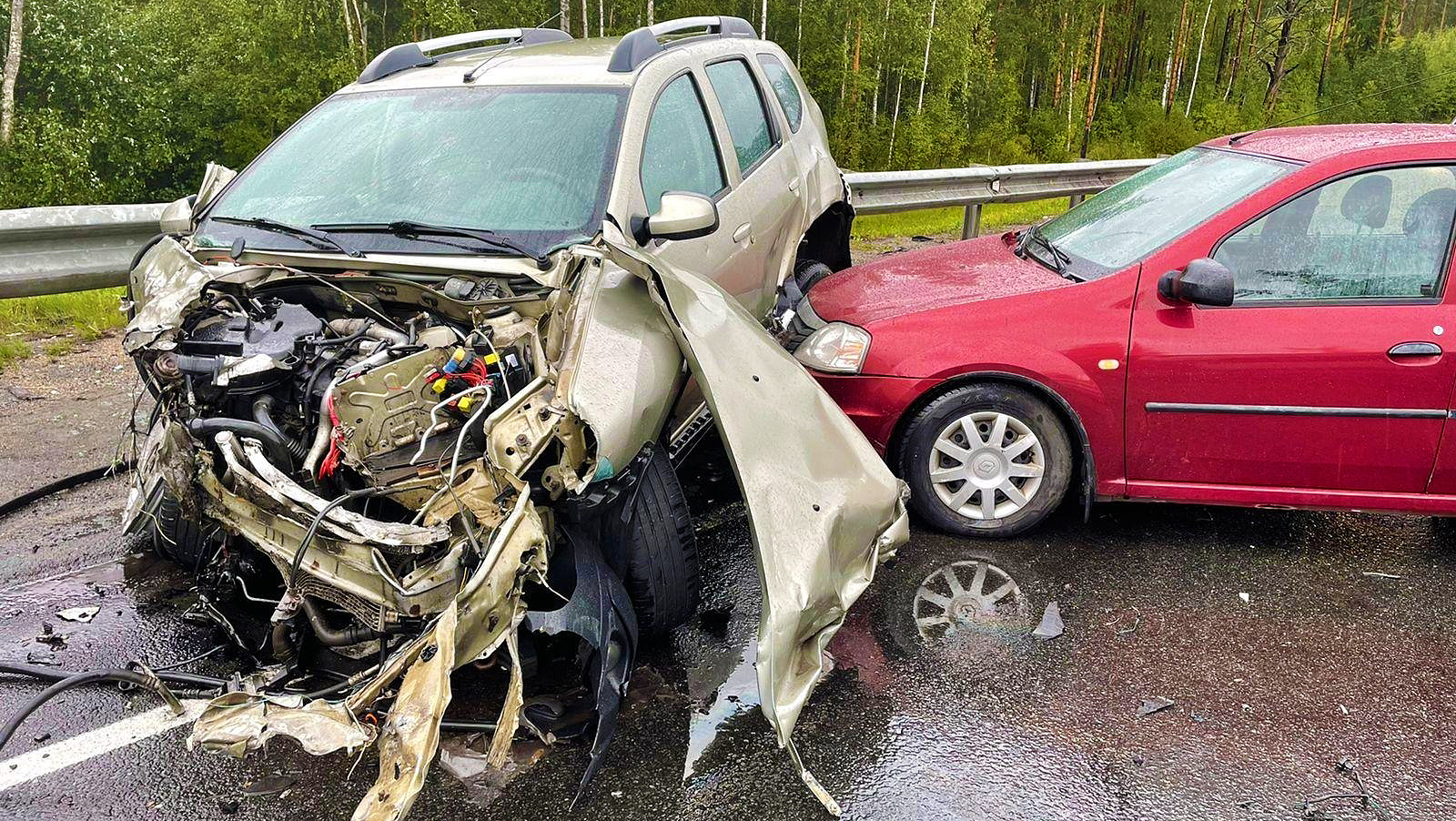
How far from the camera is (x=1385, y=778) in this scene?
2.83 m

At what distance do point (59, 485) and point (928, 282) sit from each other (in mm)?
3941

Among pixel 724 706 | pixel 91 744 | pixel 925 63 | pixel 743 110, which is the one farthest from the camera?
pixel 925 63

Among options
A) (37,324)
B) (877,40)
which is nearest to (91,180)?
(877,40)

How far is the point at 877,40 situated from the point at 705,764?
2767 cm

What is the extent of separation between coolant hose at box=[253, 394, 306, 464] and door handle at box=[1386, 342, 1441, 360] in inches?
151

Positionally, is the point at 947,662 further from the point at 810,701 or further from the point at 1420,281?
the point at 1420,281

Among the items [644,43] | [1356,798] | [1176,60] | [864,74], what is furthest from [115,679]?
[1176,60]

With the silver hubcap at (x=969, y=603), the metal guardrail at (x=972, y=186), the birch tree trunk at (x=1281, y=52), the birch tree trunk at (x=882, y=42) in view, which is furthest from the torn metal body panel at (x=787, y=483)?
the birch tree trunk at (x=1281, y=52)

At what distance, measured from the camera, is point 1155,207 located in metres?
4.42

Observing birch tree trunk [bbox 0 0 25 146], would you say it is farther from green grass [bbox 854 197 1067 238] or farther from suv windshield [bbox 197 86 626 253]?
suv windshield [bbox 197 86 626 253]

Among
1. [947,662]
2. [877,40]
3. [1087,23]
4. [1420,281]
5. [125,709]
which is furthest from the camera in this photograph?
[1087,23]

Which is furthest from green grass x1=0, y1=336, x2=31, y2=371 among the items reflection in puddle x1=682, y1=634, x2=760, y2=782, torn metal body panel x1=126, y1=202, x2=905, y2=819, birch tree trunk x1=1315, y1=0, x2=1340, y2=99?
birch tree trunk x1=1315, y1=0, x2=1340, y2=99

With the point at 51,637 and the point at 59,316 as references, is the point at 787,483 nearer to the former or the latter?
the point at 51,637

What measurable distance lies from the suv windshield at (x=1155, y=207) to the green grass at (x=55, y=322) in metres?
5.88
